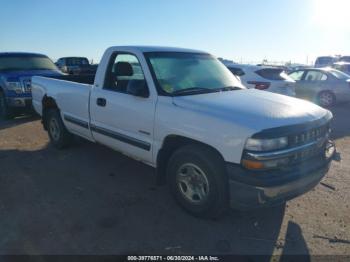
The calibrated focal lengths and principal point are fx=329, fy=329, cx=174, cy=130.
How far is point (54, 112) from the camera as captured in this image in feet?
20.3

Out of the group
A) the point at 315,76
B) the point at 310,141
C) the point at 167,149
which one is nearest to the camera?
the point at 310,141

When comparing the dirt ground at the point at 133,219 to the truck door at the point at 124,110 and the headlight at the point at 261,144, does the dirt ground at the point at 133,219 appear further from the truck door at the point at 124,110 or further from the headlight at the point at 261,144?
the headlight at the point at 261,144

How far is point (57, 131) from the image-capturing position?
621 centimetres

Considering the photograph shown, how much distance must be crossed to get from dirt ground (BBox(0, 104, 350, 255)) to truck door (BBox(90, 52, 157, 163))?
61cm

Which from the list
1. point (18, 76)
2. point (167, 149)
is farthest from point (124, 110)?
point (18, 76)

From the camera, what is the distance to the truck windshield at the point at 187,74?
4055 millimetres

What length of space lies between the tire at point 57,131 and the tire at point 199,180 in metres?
2.95

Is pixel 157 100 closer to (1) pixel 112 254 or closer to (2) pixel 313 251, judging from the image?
(1) pixel 112 254

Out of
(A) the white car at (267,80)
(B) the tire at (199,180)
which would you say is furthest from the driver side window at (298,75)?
(B) the tire at (199,180)

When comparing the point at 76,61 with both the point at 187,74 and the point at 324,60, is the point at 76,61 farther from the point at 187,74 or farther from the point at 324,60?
the point at 187,74

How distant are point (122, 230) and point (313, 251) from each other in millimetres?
1935

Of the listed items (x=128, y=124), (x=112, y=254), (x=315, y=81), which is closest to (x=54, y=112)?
(x=128, y=124)

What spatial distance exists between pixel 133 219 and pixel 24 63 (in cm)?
746

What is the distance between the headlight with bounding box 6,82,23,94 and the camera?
8516 mm
